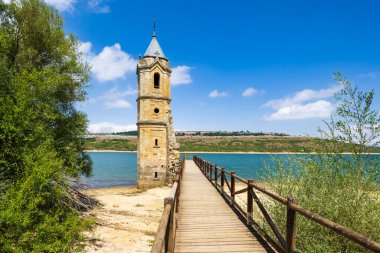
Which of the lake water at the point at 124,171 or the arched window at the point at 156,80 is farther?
the lake water at the point at 124,171

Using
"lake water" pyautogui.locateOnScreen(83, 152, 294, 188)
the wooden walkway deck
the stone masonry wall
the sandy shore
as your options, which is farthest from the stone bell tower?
the wooden walkway deck

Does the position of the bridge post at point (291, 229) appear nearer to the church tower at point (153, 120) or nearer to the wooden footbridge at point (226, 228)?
the wooden footbridge at point (226, 228)

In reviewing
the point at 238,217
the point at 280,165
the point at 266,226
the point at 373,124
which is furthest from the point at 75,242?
the point at 373,124

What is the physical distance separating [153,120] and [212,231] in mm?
19291

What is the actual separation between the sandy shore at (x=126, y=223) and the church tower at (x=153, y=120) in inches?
135

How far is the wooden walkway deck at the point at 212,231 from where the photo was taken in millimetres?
6133

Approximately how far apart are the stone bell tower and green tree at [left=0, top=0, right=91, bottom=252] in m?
10.9

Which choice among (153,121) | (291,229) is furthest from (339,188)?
(153,121)

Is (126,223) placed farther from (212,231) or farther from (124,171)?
(124,171)

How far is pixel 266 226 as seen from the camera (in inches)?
281

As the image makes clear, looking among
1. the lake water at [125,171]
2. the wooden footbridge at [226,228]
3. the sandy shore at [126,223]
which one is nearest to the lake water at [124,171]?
the lake water at [125,171]

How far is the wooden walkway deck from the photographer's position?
613cm

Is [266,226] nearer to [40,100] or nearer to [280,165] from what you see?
[280,165]

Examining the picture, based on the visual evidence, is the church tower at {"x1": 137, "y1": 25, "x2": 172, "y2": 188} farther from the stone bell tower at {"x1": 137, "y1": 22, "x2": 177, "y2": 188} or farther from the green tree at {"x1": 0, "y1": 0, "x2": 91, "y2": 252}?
the green tree at {"x1": 0, "y1": 0, "x2": 91, "y2": 252}
